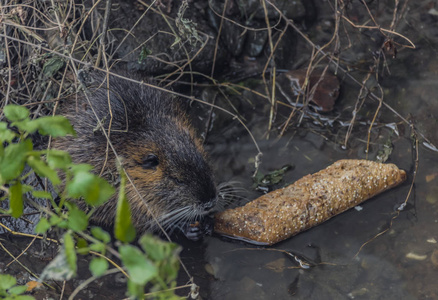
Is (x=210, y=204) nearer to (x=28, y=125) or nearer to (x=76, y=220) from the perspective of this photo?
(x=76, y=220)

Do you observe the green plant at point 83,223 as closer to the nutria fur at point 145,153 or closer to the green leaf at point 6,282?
the green leaf at point 6,282

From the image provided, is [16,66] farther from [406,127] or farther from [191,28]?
[406,127]

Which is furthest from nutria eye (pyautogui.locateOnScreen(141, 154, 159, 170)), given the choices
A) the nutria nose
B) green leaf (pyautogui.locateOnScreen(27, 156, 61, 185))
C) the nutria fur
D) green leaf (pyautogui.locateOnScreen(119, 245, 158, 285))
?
green leaf (pyautogui.locateOnScreen(119, 245, 158, 285))

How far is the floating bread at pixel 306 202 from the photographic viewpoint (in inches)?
131

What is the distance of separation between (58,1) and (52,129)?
2.06m

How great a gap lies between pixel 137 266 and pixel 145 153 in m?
2.01

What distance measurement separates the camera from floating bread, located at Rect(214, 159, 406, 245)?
10.9ft

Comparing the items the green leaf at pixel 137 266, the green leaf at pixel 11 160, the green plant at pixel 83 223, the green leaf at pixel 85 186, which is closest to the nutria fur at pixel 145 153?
the green plant at pixel 83 223

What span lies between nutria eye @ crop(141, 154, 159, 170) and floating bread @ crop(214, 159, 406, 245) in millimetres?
446

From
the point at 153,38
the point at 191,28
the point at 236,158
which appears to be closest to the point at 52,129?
the point at 191,28

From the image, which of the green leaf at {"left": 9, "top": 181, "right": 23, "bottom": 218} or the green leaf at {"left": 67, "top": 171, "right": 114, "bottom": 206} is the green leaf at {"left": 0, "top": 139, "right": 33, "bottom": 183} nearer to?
the green leaf at {"left": 9, "top": 181, "right": 23, "bottom": 218}

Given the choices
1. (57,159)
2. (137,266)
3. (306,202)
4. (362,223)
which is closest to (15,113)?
(57,159)

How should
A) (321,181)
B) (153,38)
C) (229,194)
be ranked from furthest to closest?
(153,38) < (229,194) < (321,181)

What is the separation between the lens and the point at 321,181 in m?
3.45
